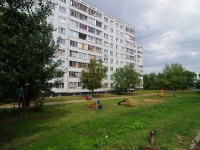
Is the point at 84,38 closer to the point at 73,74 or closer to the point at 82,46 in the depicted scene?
the point at 82,46

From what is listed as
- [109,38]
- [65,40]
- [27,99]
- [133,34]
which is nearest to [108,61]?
[109,38]

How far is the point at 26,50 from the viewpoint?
9.25m

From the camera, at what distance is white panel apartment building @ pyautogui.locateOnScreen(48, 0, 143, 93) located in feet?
115

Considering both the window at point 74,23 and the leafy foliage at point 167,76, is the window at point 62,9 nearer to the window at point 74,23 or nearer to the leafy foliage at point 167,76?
the window at point 74,23

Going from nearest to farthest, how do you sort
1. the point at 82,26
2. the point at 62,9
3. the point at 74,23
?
the point at 62,9, the point at 74,23, the point at 82,26

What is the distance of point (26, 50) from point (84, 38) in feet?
110

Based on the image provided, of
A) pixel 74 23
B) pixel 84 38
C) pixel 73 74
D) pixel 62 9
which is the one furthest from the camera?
pixel 84 38

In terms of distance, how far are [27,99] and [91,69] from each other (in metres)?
17.5

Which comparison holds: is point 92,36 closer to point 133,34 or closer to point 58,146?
point 133,34

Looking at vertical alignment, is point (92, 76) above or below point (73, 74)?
below

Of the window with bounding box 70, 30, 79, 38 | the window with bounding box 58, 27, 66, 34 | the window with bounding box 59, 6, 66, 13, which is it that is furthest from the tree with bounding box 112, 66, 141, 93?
the window with bounding box 59, 6, 66, 13

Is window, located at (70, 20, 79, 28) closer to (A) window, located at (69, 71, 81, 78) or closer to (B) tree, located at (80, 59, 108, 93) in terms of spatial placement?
(A) window, located at (69, 71, 81, 78)

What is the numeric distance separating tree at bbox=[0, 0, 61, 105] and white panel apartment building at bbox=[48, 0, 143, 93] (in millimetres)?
14829

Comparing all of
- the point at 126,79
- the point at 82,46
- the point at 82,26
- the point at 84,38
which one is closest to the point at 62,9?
the point at 82,26
